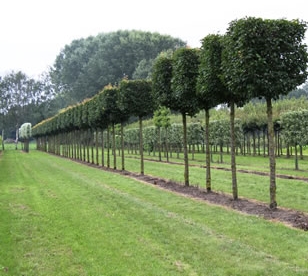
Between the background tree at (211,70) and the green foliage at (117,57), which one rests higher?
the green foliage at (117,57)

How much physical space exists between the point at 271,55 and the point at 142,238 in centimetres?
550

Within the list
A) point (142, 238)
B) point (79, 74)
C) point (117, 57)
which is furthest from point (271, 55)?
point (79, 74)

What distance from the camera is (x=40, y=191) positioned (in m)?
15.8

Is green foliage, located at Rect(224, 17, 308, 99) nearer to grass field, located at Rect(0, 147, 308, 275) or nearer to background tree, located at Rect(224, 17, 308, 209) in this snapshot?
background tree, located at Rect(224, 17, 308, 209)

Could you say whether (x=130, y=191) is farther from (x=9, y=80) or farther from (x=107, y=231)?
(x=9, y=80)

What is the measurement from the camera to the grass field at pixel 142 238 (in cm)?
652

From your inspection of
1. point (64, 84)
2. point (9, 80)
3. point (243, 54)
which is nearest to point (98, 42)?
point (64, 84)

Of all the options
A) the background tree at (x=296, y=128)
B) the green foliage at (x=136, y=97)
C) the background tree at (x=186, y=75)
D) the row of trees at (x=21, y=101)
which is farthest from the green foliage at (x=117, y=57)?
the background tree at (x=186, y=75)

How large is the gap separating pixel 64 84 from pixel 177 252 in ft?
322

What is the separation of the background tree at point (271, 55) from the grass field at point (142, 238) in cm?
336

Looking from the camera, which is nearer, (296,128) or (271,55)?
(271,55)

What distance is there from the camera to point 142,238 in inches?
326

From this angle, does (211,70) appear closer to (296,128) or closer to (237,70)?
(237,70)

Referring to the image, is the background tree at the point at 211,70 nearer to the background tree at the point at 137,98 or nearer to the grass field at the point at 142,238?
the grass field at the point at 142,238
